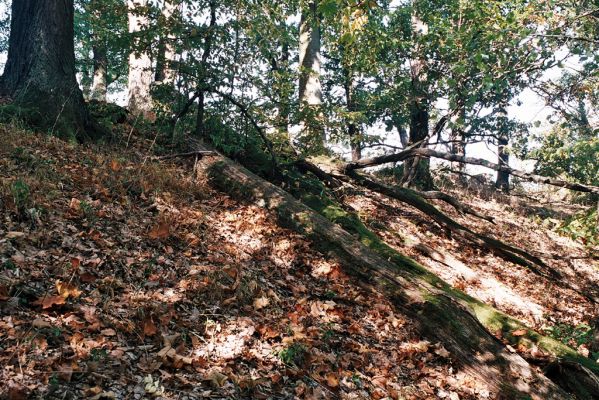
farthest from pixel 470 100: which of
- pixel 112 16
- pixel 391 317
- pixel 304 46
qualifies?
pixel 112 16

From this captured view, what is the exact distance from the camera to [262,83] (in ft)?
30.5

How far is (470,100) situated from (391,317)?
4.98 meters

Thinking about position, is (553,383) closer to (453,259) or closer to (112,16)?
(453,259)

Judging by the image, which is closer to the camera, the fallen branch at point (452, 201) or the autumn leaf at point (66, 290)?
the autumn leaf at point (66, 290)

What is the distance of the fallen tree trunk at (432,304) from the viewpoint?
4.74 m

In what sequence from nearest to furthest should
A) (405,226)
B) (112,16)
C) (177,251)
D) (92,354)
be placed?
1. (92,354)
2. (177,251)
3. (112,16)
4. (405,226)

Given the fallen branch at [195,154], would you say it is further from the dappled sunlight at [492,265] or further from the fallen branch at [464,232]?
the dappled sunlight at [492,265]

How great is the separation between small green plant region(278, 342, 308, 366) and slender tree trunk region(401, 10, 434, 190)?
8.94 meters

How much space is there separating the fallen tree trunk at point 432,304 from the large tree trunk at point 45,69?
2.74 m

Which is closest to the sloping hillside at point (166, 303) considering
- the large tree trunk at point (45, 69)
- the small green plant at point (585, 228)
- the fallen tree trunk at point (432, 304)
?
the fallen tree trunk at point (432, 304)

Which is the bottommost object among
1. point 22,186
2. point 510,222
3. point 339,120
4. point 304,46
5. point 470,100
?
point 22,186

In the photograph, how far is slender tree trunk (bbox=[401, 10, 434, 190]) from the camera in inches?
486

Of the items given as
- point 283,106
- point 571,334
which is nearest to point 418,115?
point 283,106

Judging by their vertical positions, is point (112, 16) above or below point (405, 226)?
above
